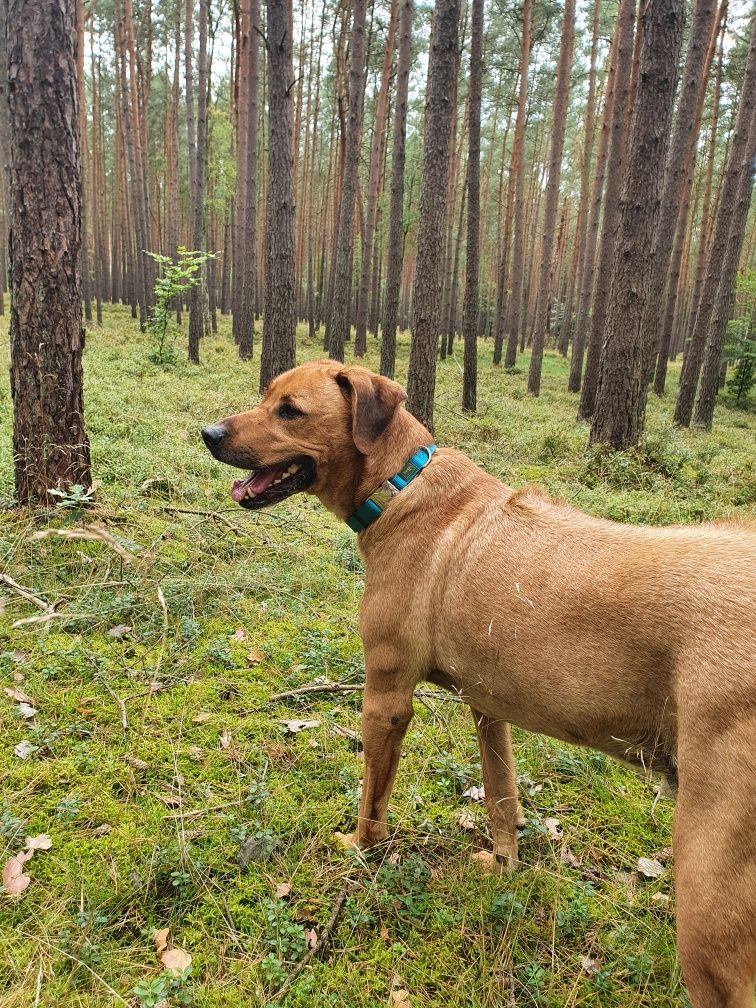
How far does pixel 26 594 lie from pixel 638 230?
958 centimetres

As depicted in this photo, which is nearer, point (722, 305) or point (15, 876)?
point (15, 876)

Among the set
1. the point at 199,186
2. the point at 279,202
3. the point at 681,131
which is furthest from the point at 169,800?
the point at 199,186

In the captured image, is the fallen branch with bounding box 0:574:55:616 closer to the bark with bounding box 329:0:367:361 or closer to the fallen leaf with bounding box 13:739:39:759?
the fallen leaf with bounding box 13:739:39:759

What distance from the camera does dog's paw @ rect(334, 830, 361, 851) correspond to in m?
2.80

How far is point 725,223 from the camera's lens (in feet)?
50.1

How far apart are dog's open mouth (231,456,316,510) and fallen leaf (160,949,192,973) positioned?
72.9 inches

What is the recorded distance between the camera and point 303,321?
46469mm

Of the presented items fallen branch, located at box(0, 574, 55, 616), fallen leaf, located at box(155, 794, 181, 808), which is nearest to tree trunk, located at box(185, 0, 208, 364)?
fallen branch, located at box(0, 574, 55, 616)

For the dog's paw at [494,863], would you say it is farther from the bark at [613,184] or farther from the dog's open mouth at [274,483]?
the bark at [613,184]

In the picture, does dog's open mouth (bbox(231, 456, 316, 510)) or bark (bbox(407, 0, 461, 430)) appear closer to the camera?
dog's open mouth (bbox(231, 456, 316, 510))

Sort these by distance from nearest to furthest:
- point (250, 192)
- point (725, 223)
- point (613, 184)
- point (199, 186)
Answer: point (725, 223), point (613, 184), point (199, 186), point (250, 192)

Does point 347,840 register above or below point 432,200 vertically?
below

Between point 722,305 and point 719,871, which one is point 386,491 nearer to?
point 719,871

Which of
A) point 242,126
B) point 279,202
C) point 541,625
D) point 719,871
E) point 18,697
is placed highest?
point 242,126
